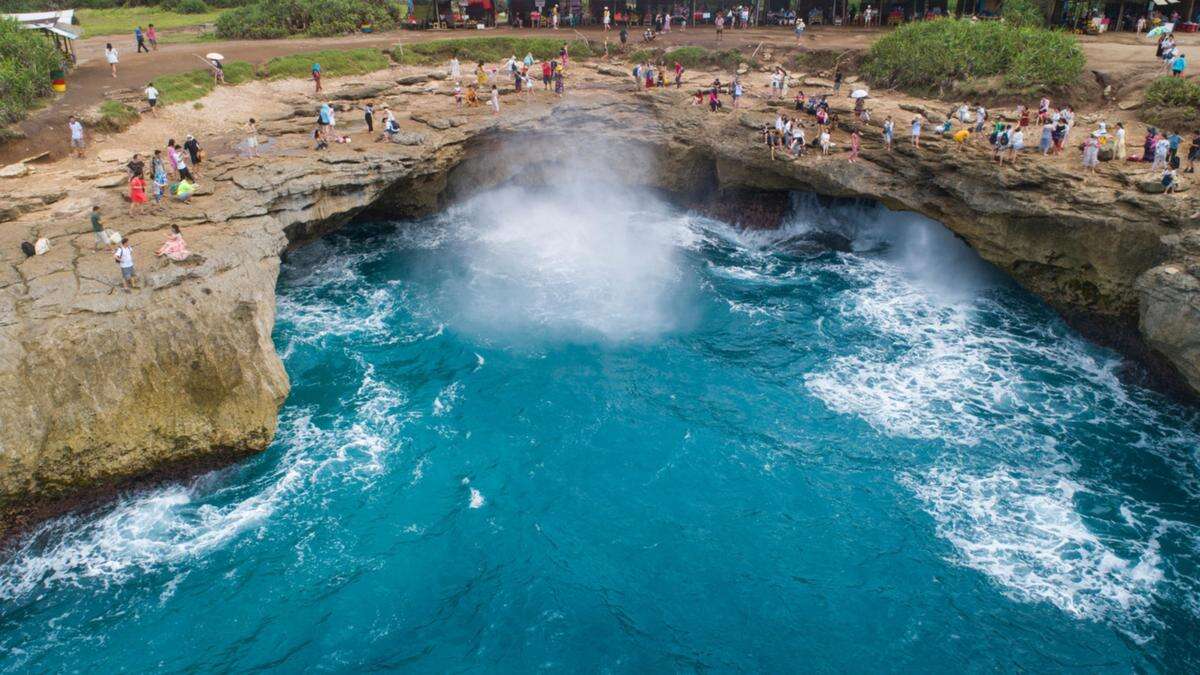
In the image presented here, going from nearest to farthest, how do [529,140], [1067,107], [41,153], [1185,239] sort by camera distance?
[1185,239]
[41,153]
[1067,107]
[529,140]

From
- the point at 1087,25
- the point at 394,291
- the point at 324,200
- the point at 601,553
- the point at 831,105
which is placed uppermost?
the point at 1087,25

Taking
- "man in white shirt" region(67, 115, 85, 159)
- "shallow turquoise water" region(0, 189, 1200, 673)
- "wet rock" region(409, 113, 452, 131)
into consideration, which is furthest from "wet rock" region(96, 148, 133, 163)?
"wet rock" region(409, 113, 452, 131)

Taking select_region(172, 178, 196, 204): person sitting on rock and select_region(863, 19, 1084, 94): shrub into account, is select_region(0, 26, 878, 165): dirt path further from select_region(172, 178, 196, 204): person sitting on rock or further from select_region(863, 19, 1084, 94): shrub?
select_region(172, 178, 196, 204): person sitting on rock

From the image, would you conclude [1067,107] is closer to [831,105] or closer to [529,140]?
[831,105]

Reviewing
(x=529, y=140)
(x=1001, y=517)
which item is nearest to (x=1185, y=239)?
(x=1001, y=517)

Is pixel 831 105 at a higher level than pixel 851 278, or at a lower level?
higher

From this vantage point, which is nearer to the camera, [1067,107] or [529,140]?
[1067,107]
